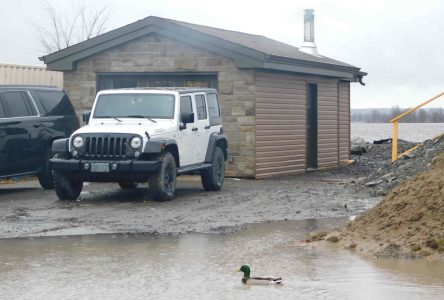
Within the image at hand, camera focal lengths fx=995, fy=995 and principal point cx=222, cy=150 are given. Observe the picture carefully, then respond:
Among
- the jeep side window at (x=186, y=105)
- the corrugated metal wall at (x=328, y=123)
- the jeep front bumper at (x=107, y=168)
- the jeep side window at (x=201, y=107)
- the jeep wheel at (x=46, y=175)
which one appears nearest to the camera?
the jeep front bumper at (x=107, y=168)

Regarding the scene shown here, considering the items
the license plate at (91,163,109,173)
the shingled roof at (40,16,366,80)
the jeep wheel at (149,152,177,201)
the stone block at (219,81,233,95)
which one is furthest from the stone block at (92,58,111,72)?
the license plate at (91,163,109,173)

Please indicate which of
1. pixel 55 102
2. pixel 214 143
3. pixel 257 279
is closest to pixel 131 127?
pixel 214 143

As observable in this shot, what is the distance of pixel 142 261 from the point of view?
10750 millimetres

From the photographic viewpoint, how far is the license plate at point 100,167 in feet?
53.5

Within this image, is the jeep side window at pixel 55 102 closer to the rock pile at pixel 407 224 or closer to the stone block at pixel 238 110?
the stone block at pixel 238 110

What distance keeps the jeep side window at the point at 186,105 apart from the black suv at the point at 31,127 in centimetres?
281

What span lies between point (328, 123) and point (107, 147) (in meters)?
11.9

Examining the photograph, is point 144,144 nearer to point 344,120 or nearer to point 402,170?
point 402,170

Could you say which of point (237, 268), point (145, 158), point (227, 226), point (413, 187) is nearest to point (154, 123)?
point (145, 158)

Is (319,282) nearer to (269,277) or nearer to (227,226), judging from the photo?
(269,277)

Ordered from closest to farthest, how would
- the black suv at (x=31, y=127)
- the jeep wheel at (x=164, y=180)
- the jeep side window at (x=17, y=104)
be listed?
the jeep wheel at (x=164, y=180) < the black suv at (x=31, y=127) < the jeep side window at (x=17, y=104)

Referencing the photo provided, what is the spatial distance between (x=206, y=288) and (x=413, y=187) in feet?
14.2

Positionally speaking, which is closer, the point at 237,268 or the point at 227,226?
the point at 237,268

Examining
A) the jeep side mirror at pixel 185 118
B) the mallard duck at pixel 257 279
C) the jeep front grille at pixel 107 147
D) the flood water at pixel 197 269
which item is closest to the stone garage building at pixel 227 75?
the jeep side mirror at pixel 185 118
